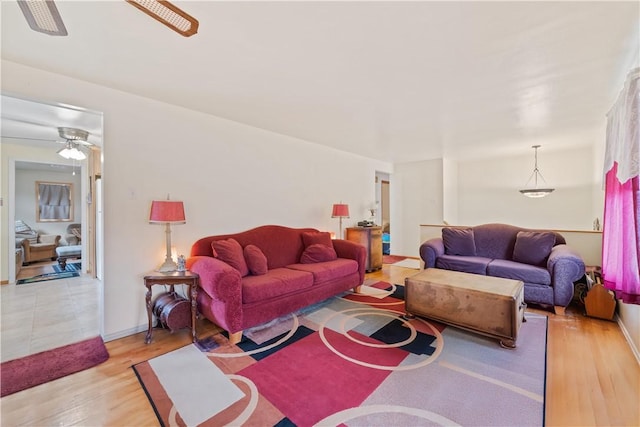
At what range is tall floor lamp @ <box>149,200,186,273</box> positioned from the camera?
8.37 ft

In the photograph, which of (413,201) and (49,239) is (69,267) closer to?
(49,239)

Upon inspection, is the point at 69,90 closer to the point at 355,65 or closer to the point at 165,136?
the point at 165,136

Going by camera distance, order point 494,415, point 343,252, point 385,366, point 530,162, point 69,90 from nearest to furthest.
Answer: point 494,415 → point 385,366 → point 69,90 → point 343,252 → point 530,162

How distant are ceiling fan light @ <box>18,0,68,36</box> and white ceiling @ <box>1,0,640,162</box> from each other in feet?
0.59

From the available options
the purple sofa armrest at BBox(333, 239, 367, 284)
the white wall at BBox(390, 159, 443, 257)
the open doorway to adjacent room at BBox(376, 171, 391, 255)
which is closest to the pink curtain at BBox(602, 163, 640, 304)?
the purple sofa armrest at BBox(333, 239, 367, 284)

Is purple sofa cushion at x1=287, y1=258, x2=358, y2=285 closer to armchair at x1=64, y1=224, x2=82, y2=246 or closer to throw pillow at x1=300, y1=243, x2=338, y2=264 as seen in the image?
throw pillow at x1=300, y1=243, x2=338, y2=264

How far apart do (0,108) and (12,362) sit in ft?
8.61

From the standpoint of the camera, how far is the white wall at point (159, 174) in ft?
8.18

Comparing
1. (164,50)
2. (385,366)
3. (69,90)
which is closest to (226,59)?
(164,50)

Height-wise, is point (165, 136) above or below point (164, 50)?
below

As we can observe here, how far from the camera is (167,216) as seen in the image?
2.57 m

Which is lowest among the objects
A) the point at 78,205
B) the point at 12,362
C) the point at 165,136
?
the point at 12,362

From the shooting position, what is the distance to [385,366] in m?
2.04

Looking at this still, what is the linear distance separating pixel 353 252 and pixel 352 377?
6.82 feet
